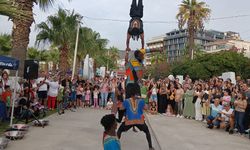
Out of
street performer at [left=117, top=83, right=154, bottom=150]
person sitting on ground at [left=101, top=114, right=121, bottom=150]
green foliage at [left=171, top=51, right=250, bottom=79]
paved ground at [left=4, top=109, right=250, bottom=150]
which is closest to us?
person sitting on ground at [left=101, top=114, right=121, bottom=150]

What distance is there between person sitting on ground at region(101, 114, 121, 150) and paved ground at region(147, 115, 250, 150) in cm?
475

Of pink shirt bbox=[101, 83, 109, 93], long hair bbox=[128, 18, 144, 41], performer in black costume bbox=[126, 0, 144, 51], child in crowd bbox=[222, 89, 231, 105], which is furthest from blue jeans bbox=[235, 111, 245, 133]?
pink shirt bbox=[101, 83, 109, 93]

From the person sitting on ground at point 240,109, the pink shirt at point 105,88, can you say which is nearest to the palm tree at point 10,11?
the person sitting on ground at point 240,109

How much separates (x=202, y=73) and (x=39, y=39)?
22.5 metres

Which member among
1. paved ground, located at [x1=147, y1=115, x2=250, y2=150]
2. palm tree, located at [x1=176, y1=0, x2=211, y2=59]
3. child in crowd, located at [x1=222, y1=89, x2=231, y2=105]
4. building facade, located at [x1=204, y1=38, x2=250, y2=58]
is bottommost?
paved ground, located at [x1=147, y1=115, x2=250, y2=150]

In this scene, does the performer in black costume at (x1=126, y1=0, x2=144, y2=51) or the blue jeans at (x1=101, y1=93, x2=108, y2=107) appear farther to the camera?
the blue jeans at (x1=101, y1=93, x2=108, y2=107)

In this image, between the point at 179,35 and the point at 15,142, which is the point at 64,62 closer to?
the point at 15,142

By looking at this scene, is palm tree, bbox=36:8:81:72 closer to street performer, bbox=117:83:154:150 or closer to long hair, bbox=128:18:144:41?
long hair, bbox=128:18:144:41

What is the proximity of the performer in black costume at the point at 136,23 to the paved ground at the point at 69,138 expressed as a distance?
13.7 feet

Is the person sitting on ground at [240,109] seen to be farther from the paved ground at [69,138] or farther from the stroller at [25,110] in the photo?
the stroller at [25,110]

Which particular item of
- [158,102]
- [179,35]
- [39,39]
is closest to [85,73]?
[39,39]

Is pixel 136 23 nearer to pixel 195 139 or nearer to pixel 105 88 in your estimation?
pixel 195 139

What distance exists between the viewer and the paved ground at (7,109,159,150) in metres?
8.52

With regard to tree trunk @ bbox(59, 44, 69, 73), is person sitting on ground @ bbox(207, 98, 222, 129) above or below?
below
